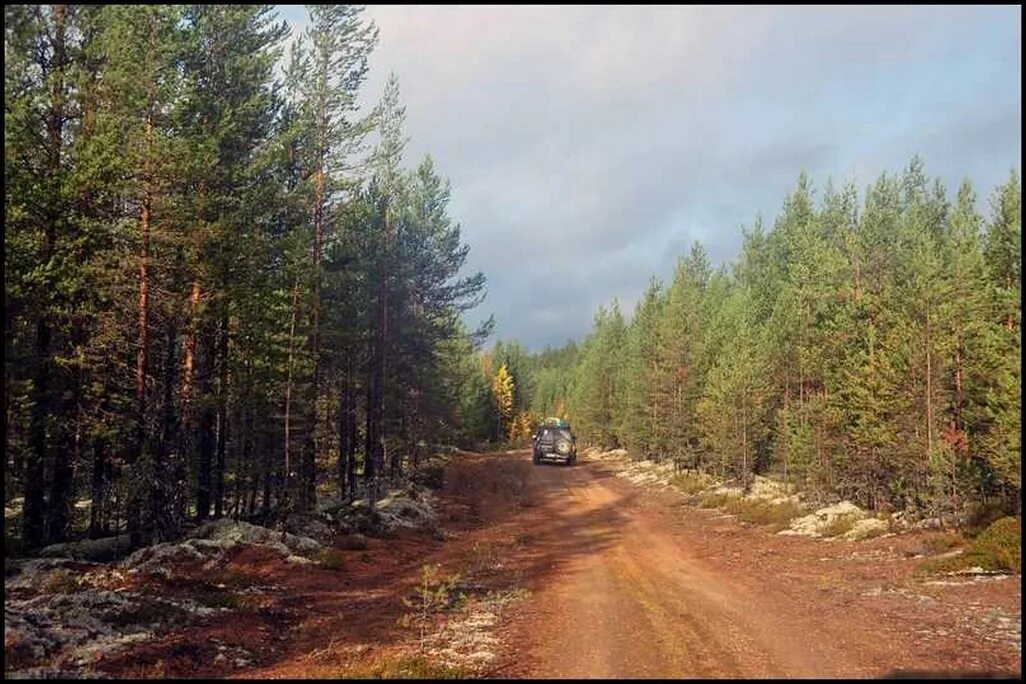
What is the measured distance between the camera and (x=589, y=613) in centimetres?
1346

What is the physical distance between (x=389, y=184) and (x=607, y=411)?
4735cm

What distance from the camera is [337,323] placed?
86.9 feet

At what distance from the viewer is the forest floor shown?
9.98 meters

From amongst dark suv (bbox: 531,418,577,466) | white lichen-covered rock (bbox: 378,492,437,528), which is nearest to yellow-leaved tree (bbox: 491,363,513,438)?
dark suv (bbox: 531,418,577,466)

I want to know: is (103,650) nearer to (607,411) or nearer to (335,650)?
(335,650)

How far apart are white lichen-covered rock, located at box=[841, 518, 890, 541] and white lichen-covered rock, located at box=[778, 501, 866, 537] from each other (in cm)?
86

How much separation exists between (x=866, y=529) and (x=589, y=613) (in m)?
13.9

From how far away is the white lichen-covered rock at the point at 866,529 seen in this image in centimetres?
2242

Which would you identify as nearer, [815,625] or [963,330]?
[815,625]

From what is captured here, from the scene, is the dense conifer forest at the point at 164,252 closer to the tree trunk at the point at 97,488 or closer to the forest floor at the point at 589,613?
the tree trunk at the point at 97,488

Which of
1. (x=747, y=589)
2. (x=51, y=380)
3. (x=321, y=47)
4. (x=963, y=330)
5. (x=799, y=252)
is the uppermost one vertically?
(x=321, y=47)

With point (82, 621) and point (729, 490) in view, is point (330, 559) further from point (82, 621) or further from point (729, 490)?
point (729, 490)

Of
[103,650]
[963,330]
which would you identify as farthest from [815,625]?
[963,330]

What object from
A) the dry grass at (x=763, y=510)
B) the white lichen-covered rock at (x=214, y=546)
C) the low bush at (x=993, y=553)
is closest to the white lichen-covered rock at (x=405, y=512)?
the white lichen-covered rock at (x=214, y=546)
